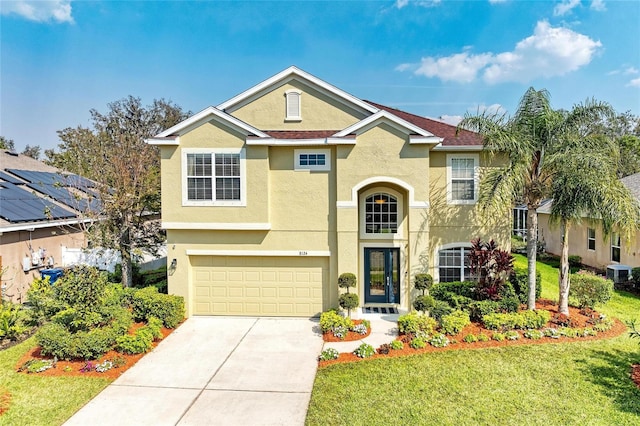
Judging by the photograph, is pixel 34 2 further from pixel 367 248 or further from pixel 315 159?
pixel 367 248

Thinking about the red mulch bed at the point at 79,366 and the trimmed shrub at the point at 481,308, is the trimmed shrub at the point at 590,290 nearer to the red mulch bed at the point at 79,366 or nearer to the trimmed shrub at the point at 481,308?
the trimmed shrub at the point at 481,308

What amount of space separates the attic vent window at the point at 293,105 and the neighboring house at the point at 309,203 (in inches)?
1.5

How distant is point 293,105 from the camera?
13.6 m

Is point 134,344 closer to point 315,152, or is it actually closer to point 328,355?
point 328,355

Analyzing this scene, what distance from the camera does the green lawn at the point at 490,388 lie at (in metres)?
6.47

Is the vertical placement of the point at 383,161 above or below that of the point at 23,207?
above

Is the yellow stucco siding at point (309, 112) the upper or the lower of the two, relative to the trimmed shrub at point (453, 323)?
upper

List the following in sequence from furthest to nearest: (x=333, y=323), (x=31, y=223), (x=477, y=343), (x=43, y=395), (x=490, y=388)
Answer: (x=31, y=223), (x=333, y=323), (x=477, y=343), (x=43, y=395), (x=490, y=388)

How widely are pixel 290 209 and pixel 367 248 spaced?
126 inches

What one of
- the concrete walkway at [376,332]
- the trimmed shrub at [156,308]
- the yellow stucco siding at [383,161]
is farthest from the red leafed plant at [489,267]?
the trimmed shrub at [156,308]

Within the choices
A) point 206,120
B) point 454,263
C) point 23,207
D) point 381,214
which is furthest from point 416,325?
point 23,207

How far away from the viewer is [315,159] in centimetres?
1267

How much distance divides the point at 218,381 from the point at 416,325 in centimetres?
543

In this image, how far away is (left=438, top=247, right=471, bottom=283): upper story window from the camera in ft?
42.6
